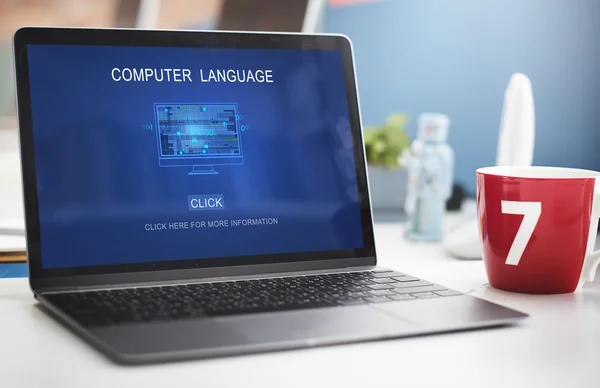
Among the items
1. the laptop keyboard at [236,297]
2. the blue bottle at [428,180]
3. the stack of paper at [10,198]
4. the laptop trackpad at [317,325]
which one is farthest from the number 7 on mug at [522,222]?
the stack of paper at [10,198]

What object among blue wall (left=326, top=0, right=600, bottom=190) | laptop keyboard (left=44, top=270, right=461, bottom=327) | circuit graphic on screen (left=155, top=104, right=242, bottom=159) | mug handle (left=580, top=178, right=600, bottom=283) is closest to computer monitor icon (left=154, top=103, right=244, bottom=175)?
circuit graphic on screen (left=155, top=104, right=242, bottom=159)

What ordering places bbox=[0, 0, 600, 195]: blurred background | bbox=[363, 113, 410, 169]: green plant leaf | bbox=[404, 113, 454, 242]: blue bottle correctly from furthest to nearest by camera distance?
bbox=[0, 0, 600, 195]: blurred background
bbox=[363, 113, 410, 169]: green plant leaf
bbox=[404, 113, 454, 242]: blue bottle

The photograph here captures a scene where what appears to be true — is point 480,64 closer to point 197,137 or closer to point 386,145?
point 386,145

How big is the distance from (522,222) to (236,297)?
333 mm

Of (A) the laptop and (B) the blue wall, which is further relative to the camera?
(B) the blue wall

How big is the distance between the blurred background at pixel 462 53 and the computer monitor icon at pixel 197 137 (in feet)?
2.51

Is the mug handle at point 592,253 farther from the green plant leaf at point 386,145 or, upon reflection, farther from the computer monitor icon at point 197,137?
the green plant leaf at point 386,145

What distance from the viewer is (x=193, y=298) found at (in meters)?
0.79

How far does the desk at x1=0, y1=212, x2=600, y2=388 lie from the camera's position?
23.6 inches

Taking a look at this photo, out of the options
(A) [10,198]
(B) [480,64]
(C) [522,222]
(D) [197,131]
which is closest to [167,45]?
(D) [197,131]

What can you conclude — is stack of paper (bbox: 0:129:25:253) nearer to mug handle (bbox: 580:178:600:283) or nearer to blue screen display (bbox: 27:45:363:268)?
blue screen display (bbox: 27:45:363:268)

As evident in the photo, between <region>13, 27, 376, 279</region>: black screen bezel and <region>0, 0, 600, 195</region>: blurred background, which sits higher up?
<region>0, 0, 600, 195</region>: blurred background

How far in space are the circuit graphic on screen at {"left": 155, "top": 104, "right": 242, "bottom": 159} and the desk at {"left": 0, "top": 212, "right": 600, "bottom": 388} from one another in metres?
0.25

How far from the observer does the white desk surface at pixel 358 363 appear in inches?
23.6
